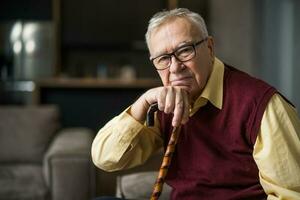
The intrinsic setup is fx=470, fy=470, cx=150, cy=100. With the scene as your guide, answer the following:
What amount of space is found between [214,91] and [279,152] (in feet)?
0.86

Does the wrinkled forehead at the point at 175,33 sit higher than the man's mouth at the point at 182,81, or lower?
higher

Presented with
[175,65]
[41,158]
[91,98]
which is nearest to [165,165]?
[175,65]

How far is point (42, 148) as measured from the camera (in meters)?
2.69

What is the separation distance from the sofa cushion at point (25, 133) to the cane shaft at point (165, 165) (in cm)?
152

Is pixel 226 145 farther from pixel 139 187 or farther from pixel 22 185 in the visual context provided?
pixel 22 185

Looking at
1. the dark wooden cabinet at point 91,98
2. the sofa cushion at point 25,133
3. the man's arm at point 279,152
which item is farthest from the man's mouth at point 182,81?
the dark wooden cabinet at point 91,98

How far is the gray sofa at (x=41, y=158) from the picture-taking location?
230cm

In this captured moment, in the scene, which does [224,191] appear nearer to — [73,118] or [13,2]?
[73,118]

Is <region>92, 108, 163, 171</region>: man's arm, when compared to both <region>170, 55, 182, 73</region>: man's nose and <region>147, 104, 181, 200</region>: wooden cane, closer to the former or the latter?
<region>147, 104, 181, 200</region>: wooden cane

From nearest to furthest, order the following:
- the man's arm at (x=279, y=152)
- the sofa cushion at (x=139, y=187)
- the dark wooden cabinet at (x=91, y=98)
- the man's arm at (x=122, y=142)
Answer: the man's arm at (x=279, y=152) → the man's arm at (x=122, y=142) → the sofa cushion at (x=139, y=187) → the dark wooden cabinet at (x=91, y=98)

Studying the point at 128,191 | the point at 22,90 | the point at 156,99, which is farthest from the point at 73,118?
the point at 156,99

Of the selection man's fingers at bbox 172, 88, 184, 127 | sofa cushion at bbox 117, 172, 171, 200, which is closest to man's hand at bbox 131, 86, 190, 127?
man's fingers at bbox 172, 88, 184, 127

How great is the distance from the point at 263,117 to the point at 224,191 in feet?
0.82

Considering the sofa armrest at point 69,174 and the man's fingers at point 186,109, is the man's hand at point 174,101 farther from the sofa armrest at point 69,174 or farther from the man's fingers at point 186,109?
the sofa armrest at point 69,174
